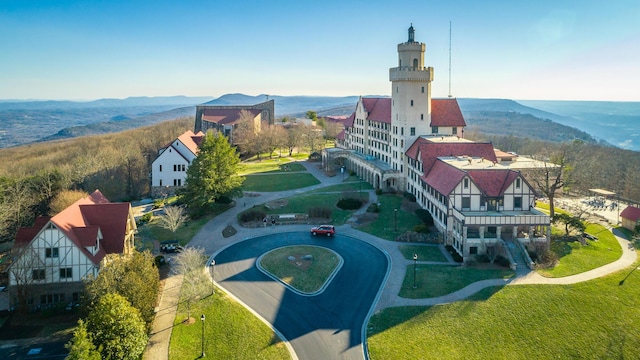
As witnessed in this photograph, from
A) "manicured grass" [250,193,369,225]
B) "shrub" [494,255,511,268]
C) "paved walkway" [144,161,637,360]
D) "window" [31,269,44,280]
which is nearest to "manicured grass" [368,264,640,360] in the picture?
"paved walkway" [144,161,637,360]

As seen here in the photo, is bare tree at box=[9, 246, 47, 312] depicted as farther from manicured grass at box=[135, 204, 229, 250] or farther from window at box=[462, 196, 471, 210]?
window at box=[462, 196, 471, 210]

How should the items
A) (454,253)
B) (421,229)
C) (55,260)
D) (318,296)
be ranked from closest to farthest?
(55,260) → (318,296) → (454,253) → (421,229)

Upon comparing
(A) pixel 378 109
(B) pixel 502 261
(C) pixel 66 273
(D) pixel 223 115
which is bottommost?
(B) pixel 502 261

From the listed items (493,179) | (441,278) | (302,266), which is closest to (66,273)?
(302,266)

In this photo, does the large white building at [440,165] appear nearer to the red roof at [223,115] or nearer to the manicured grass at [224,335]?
the manicured grass at [224,335]

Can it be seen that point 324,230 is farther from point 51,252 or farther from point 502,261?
point 51,252
